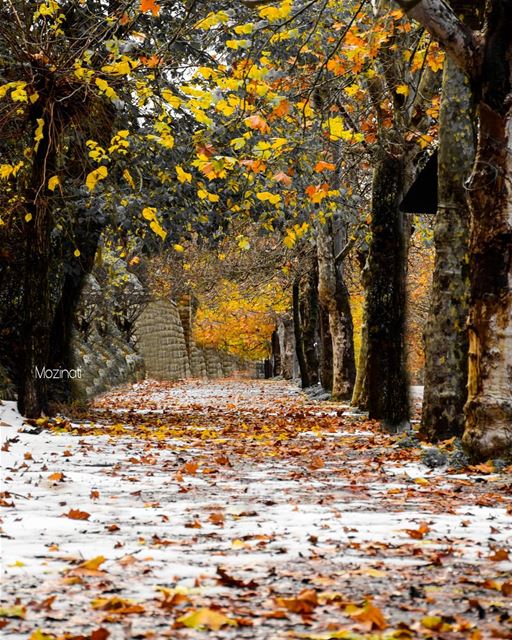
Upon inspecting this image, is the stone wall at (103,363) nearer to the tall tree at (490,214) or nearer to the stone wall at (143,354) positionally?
the stone wall at (143,354)

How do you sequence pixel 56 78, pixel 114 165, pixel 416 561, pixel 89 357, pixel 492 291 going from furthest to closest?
pixel 89 357, pixel 114 165, pixel 56 78, pixel 492 291, pixel 416 561

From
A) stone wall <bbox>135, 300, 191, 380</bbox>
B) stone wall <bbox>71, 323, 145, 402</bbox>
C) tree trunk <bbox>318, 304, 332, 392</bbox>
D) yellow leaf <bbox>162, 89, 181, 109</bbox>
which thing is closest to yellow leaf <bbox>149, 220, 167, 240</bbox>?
yellow leaf <bbox>162, 89, 181, 109</bbox>

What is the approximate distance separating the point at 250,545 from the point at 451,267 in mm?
5671

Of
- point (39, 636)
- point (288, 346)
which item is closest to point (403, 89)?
point (39, 636)

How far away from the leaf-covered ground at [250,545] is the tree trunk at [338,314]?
1029cm

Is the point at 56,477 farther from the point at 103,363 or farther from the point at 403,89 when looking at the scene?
the point at 103,363

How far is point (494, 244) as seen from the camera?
7.63 m

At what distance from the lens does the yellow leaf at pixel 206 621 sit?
3.12m

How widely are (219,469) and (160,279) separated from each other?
107 ft

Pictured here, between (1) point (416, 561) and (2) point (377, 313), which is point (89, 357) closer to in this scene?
(2) point (377, 313)

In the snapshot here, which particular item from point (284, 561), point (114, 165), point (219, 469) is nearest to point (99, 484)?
point (219, 469)

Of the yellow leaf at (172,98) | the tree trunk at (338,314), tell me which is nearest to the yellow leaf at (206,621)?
the yellow leaf at (172,98)

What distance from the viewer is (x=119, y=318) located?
40000 mm

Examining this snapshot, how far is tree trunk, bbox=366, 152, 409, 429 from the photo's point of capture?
487 inches
